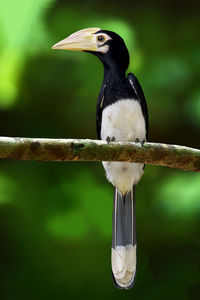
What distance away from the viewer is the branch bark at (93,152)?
128cm

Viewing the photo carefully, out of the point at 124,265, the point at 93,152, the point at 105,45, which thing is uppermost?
the point at 105,45

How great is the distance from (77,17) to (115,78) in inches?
34.2

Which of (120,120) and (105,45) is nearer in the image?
(120,120)

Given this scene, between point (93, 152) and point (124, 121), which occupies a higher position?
point (124, 121)

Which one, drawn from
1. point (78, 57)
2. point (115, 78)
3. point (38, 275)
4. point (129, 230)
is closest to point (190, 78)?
point (78, 57)

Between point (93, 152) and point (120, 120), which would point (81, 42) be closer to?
point (120, 120)

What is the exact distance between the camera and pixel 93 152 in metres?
1.36

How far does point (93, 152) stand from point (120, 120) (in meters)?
0.55

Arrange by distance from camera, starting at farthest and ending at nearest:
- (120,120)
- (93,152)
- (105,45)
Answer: (105,45) → (120,120) → (93,152)

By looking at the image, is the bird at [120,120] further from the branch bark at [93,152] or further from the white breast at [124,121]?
the branch bark at [93,152]

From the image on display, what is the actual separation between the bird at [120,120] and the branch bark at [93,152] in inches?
16.9

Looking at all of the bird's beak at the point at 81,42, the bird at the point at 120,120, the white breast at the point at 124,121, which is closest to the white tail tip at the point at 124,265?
the bird at the point at 120,120

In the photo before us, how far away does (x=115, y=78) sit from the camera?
193 cm

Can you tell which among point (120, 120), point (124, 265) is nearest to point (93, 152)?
point (120, 120)
